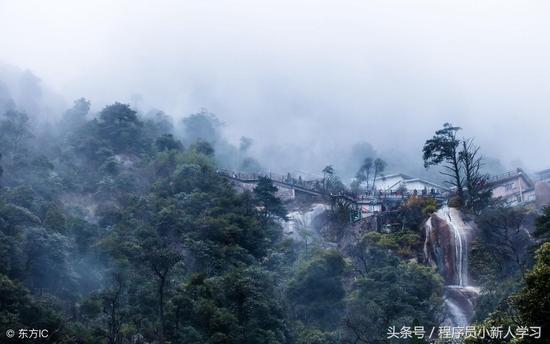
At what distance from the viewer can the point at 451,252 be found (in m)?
37.8

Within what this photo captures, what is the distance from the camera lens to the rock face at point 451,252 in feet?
112

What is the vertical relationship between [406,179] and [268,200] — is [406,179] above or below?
above

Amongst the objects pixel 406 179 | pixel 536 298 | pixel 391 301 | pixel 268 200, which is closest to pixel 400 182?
pixel 406 179

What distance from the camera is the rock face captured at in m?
34.1

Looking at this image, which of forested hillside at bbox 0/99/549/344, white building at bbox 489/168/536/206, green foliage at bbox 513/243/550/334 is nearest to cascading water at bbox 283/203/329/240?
forested hillside at bbox 0/99/549/344

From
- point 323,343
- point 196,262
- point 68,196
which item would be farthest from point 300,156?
point 323,343

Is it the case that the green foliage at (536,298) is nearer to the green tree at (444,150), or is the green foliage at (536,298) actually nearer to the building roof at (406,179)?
the green tree at (444,150)

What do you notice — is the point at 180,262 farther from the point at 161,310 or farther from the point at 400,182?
the point at 400,182

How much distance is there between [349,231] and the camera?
1769 inches

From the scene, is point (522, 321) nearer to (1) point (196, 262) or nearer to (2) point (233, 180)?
(1) point (196, 262)

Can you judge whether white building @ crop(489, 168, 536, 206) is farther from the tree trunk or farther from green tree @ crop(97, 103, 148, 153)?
the tree trunk

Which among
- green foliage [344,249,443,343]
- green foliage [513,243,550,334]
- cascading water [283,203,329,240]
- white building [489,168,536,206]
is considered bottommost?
green foliage [513,243,550,334]

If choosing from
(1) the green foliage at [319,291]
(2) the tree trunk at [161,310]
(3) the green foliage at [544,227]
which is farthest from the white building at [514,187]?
(2) the tree trunk at [161,310]

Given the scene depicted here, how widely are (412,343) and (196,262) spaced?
46.4 ft
